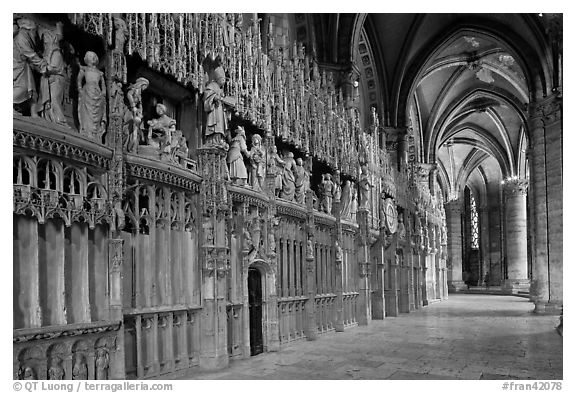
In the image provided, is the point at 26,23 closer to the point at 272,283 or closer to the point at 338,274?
the point at 272,283

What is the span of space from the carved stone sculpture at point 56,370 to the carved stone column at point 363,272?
12653 millimetres

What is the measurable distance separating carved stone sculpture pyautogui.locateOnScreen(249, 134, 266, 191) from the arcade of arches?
38 mm

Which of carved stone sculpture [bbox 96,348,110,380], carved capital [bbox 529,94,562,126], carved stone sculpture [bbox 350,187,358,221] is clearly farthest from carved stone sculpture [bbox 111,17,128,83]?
carved capital [bbox 529,94,562,126]

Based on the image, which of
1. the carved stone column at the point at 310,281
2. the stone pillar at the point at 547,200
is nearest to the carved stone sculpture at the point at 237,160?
the carved stone column at the point at 310,281

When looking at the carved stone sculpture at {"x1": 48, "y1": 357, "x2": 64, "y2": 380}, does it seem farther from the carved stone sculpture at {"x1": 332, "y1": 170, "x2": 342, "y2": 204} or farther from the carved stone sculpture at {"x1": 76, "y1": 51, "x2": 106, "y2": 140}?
the carved stone sculpture at {"x1": 332, "y1": 170, "x2": 342, "y2": 204}

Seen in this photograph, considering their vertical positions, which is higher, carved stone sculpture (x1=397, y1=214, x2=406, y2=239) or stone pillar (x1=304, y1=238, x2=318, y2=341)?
carved stone sculpture (x1=397, y1=214, x2=406, y2=239)

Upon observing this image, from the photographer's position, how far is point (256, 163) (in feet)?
43.1

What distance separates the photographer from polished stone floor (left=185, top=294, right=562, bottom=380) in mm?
10141

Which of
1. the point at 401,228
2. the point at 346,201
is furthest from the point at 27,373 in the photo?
the point at 401,228

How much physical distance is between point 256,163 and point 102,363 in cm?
614

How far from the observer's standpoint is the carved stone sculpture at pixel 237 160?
12180mm

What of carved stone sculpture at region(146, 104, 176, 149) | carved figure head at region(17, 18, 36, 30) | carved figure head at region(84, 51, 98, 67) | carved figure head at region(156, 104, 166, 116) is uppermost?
carved figure head at region(17, 18, 36, 30)

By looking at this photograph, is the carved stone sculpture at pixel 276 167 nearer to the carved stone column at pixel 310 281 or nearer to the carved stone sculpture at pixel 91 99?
the carved stone column at pixel 310 281

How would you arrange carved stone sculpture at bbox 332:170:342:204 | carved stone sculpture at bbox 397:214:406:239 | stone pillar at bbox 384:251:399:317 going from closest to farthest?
1. carved stone sculpture at bbox 332:170:342:204
2. stone pillar at bbox 384:251:399:317
3. carved stone sculpture at bbox 397:214:406:239
